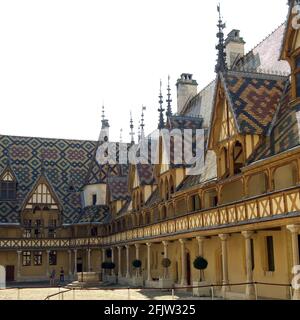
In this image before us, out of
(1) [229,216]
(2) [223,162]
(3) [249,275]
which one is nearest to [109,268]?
(2) [223,162]

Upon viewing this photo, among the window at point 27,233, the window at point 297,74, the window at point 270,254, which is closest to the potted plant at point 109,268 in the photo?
the window at point 27,233

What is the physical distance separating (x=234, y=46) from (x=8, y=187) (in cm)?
Result: 2488

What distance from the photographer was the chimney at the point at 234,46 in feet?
110

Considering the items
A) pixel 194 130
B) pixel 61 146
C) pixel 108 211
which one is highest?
pixel 61 146

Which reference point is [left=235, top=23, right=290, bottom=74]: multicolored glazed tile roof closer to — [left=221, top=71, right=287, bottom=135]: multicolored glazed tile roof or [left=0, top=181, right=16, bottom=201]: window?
[left=221, top=71, right=287, bottom=135]: multicolored glazed tile roof

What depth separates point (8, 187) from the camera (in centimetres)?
4716

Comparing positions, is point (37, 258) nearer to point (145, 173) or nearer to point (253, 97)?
point (145, 173)

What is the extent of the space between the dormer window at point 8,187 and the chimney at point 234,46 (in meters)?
23.9

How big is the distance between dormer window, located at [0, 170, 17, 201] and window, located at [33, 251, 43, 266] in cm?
547

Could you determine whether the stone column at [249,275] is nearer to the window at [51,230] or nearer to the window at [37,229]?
the window at [37,229]
